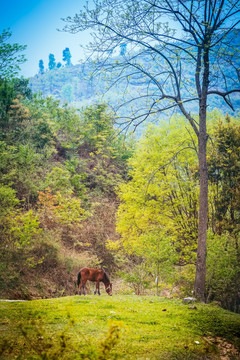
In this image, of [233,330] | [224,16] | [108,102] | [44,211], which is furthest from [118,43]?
[44,211]

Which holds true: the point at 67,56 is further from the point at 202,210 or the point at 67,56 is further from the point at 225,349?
the point at 225,349

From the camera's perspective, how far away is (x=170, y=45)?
306 inches

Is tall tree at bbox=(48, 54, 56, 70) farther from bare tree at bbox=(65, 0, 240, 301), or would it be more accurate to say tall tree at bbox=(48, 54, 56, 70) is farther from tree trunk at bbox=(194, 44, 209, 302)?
tree trunk at bbox=(194, 44, 209, 302)

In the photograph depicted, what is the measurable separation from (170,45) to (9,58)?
52.0 ft

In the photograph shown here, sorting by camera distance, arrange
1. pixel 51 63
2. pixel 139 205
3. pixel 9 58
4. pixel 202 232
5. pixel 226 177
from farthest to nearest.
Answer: pixel 51 63 < pixel 9 58 < pixel 139 205 < pixel 226 177 < pixel 202 232

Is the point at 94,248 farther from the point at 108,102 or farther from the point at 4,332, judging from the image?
the point at 4,332

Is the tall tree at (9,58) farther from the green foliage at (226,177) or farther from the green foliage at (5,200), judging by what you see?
the green foliage at (226,177)

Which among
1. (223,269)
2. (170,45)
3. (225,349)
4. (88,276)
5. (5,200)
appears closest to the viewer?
(225,349)

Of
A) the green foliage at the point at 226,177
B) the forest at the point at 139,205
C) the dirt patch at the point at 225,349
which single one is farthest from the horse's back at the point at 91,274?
the green foliage at the point at 226,177

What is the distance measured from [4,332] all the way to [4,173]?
11934mm

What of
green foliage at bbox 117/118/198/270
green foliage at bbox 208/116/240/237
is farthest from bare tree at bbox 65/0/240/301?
green foliage at bbox 117/118/198/270

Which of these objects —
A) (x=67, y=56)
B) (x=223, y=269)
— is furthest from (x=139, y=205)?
(x=67, y=56)

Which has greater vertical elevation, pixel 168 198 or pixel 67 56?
pixel 67 56

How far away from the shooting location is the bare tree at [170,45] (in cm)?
707
